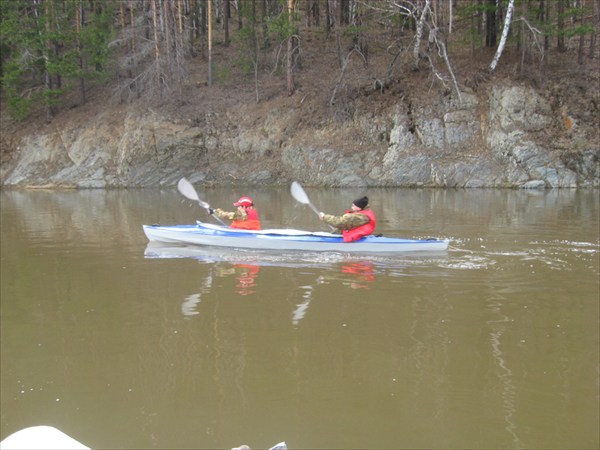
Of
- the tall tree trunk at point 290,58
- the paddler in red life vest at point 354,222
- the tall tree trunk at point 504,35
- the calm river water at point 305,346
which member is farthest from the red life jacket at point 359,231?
the tall tree trunk at point 290,58

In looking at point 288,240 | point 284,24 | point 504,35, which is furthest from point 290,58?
point 288,240

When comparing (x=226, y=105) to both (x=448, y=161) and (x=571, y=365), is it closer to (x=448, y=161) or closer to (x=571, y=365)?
(x=448, y=161)

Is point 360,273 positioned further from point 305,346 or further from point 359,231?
point 305,346

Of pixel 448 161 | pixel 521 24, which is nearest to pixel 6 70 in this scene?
pixel 448 161

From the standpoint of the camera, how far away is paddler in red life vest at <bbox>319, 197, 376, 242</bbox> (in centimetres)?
1044

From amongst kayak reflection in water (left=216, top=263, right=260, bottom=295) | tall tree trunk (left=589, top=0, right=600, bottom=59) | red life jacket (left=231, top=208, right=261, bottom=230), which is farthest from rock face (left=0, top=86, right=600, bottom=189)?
kayak reflection in water (left=216, top=263, right=260, bottom=295)

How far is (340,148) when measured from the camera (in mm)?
26391

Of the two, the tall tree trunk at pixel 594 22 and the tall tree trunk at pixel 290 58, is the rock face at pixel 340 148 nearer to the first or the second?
the tall tree trunk at pixel 290 58

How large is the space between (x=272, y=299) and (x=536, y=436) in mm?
3959

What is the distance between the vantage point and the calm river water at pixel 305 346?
4105 millimetres

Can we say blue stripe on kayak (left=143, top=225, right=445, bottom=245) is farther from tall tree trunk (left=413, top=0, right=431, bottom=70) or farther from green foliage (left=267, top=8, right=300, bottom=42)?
green foliage (left=267, top=8, right=300, bottom=42)

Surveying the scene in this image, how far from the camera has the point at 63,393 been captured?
4.64 meters

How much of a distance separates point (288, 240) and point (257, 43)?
21798 millimetres

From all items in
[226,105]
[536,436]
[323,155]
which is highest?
[226,105]
